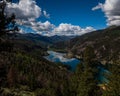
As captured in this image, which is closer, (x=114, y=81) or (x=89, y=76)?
(x=114, y=81)

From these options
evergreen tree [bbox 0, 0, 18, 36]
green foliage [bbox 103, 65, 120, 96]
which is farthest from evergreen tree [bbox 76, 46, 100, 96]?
evergreen tree [bbox 0, 0, 18, 36]

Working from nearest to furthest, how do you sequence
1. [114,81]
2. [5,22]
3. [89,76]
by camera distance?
[5,22] < [114,81] < [89,76]

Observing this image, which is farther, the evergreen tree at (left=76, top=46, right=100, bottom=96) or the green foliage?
the evergreen tree at (left=76, top=46, right=100, bottom=96)

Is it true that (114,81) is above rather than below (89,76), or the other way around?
above

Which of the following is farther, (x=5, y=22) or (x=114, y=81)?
(x=114, y=81)

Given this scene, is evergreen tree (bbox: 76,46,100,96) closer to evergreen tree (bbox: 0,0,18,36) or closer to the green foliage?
the green foliage

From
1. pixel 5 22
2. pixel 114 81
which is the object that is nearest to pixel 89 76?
pixel 114 81

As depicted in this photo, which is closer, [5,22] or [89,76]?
[5,22]

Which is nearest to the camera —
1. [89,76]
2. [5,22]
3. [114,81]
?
[5,22]

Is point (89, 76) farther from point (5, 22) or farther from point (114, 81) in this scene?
point (5, 22)

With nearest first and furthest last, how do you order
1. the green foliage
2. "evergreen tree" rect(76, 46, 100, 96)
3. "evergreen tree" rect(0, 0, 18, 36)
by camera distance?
1. "evergreen tree" rect(0, 0, 18, 36)
2. the green foliage
3. "evergreen tree" rect(76, 46, 100, 96)

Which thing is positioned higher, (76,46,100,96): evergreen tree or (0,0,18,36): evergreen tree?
(0,0,18,36): evergreen tree

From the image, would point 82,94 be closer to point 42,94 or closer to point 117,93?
point 117,93
